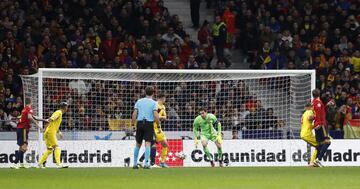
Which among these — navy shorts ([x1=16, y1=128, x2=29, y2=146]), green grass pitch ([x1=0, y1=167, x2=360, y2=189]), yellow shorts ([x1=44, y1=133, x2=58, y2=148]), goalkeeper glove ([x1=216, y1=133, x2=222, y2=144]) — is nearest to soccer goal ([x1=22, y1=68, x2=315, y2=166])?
goalkeeper glove ([x1=216, y1=133, x2=222, y2=144])

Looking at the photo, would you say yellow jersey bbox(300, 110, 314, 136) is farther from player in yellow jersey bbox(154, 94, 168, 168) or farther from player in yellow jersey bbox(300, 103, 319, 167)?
player in yellow jersey bbox(154, 94, 168, 168)

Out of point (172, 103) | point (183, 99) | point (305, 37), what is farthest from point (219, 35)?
point (172, 103)

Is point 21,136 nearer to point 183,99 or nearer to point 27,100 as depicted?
point 27,100

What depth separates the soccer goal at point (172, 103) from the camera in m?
28.8

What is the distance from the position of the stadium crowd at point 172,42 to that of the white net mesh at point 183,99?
2.9 inches

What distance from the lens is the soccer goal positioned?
28797 millimetres

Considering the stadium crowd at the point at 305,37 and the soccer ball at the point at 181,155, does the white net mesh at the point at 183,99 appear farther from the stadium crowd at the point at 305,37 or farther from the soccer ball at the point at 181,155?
the stadium crowd at the point at 305,37

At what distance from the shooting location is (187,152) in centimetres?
2916

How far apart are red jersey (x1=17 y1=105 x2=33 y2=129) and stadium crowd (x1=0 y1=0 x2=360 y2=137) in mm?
2269

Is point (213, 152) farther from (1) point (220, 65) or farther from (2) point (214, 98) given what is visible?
(1) point (220, 65)

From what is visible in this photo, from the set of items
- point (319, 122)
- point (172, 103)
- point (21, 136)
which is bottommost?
Answer: point (21, 136)

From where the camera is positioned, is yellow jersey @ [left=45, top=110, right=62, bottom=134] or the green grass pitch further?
yellow jersey @ [left=45, top=110, right=62, bottom=134]

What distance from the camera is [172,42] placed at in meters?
34.1

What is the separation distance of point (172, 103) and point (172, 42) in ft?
15.3
